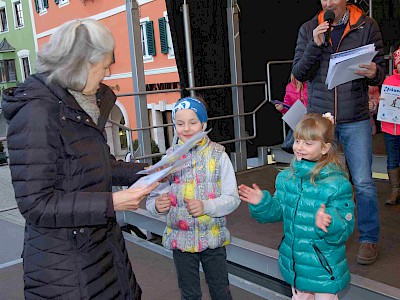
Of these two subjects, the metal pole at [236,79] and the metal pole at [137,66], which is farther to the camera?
the metal pole at [236,79]

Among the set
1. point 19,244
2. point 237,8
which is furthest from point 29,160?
point 237,8

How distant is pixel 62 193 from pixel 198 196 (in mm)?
779

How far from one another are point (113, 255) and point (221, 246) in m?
0.67

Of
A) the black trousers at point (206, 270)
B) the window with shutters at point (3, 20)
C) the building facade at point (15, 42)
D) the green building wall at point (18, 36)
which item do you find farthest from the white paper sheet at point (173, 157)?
the window with shutters at point (3, 20)

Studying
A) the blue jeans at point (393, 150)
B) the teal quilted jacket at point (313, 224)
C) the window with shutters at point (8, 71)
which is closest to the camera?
the teal quilted jacket at point (313, 224)

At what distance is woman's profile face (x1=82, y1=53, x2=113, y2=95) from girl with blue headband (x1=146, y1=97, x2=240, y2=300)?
63 cm

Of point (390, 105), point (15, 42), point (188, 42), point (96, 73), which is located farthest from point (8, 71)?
→ point (96, 73)

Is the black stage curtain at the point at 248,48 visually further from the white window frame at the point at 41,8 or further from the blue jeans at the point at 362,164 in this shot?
the white window frame at the point at 41,8

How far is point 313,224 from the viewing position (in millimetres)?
1882

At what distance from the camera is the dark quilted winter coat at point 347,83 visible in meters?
2.45

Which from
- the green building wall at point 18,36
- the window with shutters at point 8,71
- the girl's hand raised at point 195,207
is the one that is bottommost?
the girl's hand raised at point 195,207

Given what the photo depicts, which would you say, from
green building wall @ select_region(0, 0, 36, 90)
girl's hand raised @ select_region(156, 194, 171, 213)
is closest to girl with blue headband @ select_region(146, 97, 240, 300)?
girl's hand raised @ select_region(156, 194, 171, 213)

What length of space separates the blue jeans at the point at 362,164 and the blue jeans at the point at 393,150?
1.21 metres

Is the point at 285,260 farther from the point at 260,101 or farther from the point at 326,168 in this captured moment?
the point at 260,101
